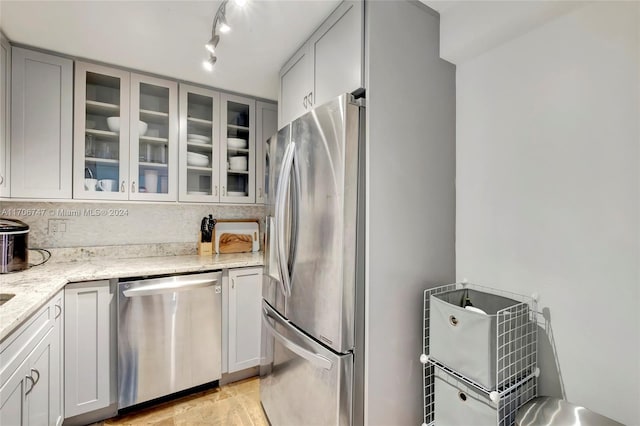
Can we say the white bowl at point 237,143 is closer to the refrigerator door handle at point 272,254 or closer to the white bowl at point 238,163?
the white bowl at point 238,163

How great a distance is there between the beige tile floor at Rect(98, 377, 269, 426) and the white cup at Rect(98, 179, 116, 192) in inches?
60.8

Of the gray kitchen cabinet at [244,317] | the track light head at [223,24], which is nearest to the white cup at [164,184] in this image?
the gray kitchen cabinet at [244,317]

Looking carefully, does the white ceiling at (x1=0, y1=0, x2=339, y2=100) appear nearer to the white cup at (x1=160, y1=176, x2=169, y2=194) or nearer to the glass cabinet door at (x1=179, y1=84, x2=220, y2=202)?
the glass cabinet door at (x1=179, y1=84, x2=220, y2=202)

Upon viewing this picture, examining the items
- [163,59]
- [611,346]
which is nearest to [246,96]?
[163,59]

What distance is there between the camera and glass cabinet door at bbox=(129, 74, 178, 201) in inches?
85.7

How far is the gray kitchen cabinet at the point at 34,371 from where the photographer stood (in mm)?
1076

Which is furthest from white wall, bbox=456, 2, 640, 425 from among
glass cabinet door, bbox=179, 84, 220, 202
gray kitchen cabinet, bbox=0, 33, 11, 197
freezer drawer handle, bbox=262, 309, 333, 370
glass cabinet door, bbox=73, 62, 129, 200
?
gray kitchen cabinet, bbox=0, 33, 11, 197

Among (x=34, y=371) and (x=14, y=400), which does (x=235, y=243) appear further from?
(x=14, y=400)

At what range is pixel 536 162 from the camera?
1352 millimetres

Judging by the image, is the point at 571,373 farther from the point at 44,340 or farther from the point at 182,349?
the point at 44,340

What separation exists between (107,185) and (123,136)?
0.38 m

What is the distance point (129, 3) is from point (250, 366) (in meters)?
2.46

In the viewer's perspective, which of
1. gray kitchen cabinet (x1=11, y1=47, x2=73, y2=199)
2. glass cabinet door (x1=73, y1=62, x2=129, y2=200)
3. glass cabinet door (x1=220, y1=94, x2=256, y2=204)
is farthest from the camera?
glass cabinet door (x1=220, y1=94, x2=256, y2=204)

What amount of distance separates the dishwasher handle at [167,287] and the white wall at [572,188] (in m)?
1.76
